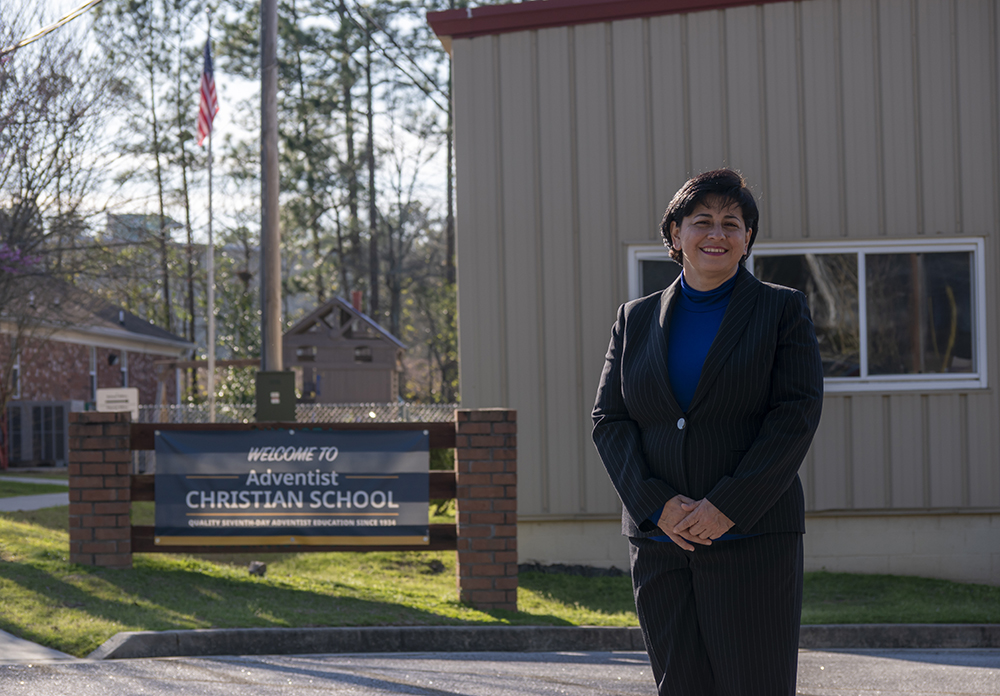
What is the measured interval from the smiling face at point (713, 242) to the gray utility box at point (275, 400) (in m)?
5.09

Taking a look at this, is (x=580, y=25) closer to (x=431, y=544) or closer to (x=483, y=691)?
(x=431, y=544)

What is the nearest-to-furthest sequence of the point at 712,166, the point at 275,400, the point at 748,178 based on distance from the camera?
the point at 275,400 → the point at 748,178 → the point at 712,166

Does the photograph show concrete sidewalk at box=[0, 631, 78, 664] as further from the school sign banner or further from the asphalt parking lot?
the school sign banner

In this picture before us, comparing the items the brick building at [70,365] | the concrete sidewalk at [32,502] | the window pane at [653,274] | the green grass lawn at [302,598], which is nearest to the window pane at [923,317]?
the window pane at [653,274]

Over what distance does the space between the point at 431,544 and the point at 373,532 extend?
425 mm

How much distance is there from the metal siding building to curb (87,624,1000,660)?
216 centimetres

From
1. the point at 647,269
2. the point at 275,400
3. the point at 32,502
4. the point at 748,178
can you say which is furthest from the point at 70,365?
the point at 748,178

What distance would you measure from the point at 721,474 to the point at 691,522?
0.50 ft

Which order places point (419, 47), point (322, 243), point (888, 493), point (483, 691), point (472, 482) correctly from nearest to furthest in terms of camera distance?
point (483, 691) → point (472, 482) → point (888, 493) → point (419, 47) → point (322, 243)

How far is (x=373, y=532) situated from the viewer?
23.0 feet

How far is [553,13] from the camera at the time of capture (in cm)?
854

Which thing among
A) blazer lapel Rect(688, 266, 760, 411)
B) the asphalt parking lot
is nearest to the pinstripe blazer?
blazer lapel Rect(688, 266, 760, 411)

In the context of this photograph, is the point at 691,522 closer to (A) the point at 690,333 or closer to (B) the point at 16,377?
(A) the point at 690,333

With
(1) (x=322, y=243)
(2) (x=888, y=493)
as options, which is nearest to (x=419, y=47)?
(1) (x=322, y=243)
